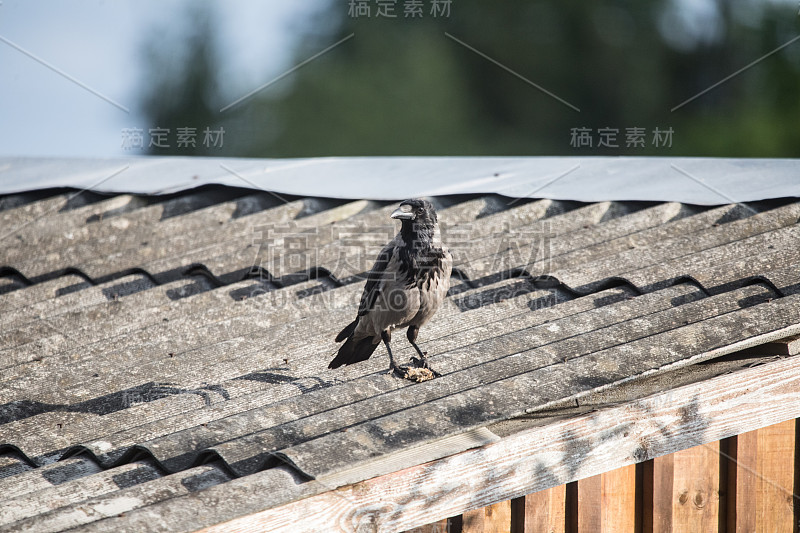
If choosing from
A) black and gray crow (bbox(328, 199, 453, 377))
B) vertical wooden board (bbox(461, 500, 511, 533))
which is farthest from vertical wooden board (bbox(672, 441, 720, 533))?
black and gray crow (bbox(328, 199, 453, 377))

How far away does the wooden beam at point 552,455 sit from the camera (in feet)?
6.46

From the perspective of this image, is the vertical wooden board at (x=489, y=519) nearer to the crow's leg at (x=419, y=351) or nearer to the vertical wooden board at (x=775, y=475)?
the crow's leg at (x=419, y=351)

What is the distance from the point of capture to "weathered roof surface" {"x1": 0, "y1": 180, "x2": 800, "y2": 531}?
6.97 ft

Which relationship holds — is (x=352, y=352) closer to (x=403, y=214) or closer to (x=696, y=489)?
(x=403, y=214)

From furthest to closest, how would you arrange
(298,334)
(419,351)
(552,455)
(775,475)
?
(298,334) < (775,475) < (419,351) < (552,455)

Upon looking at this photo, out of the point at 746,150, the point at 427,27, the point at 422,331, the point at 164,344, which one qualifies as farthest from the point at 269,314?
the point at 427,27

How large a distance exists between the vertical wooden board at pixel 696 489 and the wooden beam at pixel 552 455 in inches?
1.9

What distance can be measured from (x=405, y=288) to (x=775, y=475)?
1.53 metres

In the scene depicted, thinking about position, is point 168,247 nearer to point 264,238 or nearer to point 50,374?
point 264,238

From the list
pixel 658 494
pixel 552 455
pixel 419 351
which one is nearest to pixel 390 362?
pixel 419 351

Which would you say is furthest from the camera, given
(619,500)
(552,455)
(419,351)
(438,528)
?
(419,351)

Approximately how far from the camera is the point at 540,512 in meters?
2.45

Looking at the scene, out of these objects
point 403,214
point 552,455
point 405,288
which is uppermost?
point 403,214

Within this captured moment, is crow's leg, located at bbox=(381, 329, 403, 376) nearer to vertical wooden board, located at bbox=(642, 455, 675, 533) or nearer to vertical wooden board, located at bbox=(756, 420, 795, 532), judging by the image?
vertical wooden board, located at bbox=(642, 455, 675, 533)
